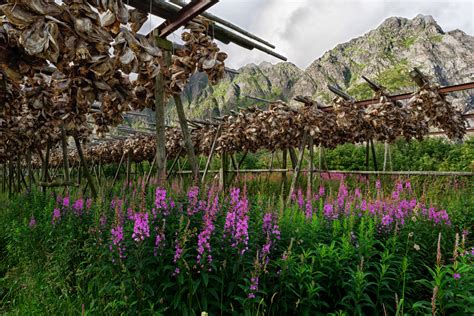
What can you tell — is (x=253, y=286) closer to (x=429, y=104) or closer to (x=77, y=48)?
(x=77, y=48)

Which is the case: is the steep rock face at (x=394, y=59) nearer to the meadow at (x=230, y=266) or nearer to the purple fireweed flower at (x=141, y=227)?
the meadow at (x=230, y=266)

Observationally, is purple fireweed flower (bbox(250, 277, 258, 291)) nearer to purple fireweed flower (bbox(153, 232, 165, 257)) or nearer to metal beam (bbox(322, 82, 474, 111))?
purple fireweed flower (bbox(153, 232, 165, 257))

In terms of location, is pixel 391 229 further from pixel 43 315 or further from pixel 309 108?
pixel 309 108

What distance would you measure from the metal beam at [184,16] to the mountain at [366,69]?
325 feet

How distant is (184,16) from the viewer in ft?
11.1

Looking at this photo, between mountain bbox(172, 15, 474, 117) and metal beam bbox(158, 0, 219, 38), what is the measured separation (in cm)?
9903

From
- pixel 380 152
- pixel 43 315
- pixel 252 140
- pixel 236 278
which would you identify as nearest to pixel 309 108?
pixel 252 140

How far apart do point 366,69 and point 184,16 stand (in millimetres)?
144740

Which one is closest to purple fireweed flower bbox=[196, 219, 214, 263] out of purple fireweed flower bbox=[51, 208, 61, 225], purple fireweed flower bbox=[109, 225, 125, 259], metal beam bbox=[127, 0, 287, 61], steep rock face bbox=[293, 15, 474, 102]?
purple fireweed flower bbox=[109, 225, 125, 259]

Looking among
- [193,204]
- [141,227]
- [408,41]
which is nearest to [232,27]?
[193,204]

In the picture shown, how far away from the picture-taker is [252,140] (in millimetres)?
→ 10180

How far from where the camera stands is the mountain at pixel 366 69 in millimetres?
107812

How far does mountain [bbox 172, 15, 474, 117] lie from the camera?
108 m

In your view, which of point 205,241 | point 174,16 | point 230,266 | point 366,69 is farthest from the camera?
point 366,69
